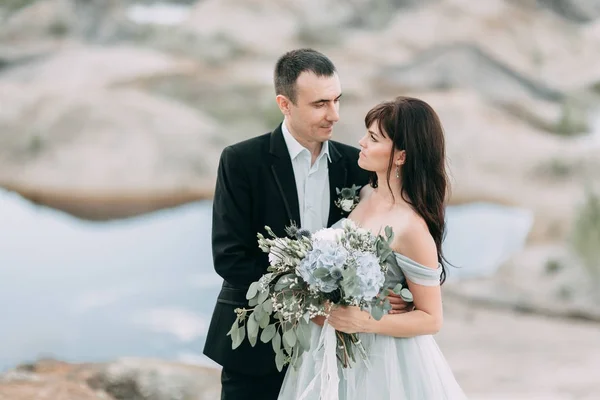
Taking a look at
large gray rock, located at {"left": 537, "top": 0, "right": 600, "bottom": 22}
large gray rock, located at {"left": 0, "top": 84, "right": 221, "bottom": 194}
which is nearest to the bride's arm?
large gray rock, located at {"left": 0, "top": 84, "right": 221, "bottom": 194}

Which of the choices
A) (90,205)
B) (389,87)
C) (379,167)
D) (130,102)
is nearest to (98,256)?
(90,205)

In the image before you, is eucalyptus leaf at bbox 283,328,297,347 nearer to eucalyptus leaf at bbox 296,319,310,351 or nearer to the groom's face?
eucalyptus leaf at bbox 296,319,310,351

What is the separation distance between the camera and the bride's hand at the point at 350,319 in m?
2.42

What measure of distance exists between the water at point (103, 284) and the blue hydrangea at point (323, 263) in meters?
4.01

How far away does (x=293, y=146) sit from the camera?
286cm

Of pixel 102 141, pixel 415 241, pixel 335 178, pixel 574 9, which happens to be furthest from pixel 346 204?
pixel 574 9

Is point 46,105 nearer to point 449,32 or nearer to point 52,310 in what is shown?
point 52,310

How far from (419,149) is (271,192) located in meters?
0.55

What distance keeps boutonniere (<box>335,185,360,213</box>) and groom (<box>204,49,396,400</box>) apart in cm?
4

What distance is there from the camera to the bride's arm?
2.48 m

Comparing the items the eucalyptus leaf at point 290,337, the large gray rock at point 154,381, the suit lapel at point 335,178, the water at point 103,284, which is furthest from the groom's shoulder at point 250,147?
the water at point 103,284

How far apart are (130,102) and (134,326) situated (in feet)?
5.78

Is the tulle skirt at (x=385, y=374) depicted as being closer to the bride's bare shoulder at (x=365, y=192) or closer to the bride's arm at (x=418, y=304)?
the bride's arm at (x=418, y=304)

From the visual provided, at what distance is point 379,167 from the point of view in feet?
8.50
